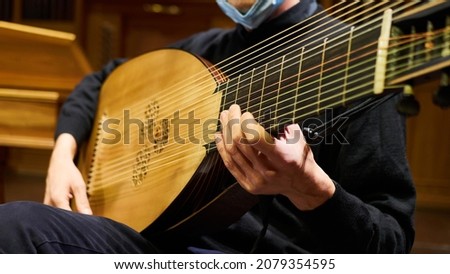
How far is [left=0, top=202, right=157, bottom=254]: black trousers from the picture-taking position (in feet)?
2.60

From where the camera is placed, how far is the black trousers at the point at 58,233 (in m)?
0.79

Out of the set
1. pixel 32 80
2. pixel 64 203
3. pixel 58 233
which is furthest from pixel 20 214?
pixel 32 80

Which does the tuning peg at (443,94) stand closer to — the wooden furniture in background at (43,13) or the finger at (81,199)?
the finger at (81,199)

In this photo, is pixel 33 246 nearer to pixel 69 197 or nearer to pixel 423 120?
pixel 69 197

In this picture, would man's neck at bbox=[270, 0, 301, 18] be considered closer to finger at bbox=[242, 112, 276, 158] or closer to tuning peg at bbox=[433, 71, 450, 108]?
finger at bbox=[242, 112, 276, 158]

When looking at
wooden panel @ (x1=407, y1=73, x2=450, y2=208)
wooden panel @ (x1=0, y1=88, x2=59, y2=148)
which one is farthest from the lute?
wooden panel @ (x1=407, y1=73, x2=450, y2=208)

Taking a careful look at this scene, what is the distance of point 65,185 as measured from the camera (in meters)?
1.12

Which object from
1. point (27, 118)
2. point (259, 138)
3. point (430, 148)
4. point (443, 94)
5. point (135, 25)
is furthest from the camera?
point (135, 25)

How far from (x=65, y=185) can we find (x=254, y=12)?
0.52 meters

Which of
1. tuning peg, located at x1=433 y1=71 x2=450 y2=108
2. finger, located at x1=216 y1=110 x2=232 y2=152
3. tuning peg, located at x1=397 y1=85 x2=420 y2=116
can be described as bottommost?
finger, located at x1=216 y1=110 x2=232 y2=152

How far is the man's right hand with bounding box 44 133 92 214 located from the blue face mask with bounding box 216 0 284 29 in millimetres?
464

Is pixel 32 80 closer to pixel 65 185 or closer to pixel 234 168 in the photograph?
pixel 65 185

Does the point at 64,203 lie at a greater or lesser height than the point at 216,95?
lesser
